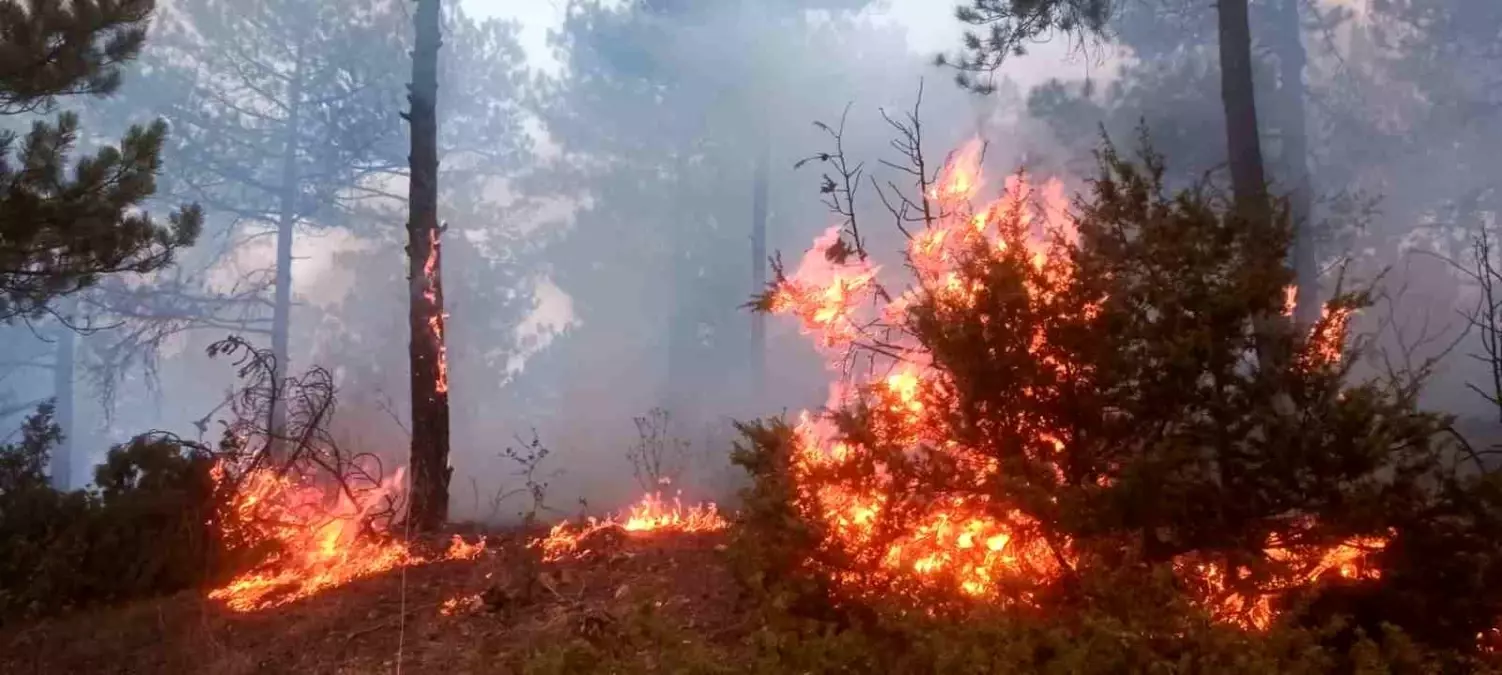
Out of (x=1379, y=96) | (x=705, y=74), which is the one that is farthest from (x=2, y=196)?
(x=1379, y=96)

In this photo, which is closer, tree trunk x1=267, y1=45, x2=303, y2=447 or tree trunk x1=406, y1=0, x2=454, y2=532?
tree trunk x1=406, y1=0, x2=454, y2=532

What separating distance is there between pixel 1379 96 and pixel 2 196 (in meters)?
26.1

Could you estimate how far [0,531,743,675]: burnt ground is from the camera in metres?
4.55

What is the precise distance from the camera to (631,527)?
24.4 feet

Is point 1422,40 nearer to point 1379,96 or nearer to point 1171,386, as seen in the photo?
point 1379,96

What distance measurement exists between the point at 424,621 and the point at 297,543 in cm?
296

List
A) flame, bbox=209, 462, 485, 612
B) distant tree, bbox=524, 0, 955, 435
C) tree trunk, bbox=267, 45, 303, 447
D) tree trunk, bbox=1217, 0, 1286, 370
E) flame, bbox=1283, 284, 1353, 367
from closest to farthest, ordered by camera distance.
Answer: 1. flame, bbox=1283, 284, 1353, 367
2. flame, bbox=209, 462, 485, 612
3. tree trunk, bbox=1217, 0, 1286, 370
4. tree trunk, bbox=267, 45, 303, 447
5. distant tree, bbox=524, 0, 955, 435

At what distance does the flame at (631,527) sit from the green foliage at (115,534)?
8.58 feet

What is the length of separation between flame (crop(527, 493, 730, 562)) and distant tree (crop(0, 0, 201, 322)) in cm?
400

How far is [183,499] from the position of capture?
23.0 ft

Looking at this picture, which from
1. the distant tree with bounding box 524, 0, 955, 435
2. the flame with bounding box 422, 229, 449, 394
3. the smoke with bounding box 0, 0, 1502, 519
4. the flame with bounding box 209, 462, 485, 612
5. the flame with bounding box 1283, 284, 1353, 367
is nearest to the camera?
the flame with bounding box 1283, 284, 1353, 367

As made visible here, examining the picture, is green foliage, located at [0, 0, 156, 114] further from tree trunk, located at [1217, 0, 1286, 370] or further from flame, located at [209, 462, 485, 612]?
tree trunk, located at [1217, 0, 1286, 370]

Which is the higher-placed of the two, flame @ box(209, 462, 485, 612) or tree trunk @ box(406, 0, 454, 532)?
tree trunk @ box(406, 0, 454, 532)


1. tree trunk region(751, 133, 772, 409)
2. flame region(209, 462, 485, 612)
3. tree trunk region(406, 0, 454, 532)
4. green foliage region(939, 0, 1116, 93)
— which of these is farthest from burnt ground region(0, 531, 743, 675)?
tree trunk region(751, 133, 772, 409)
